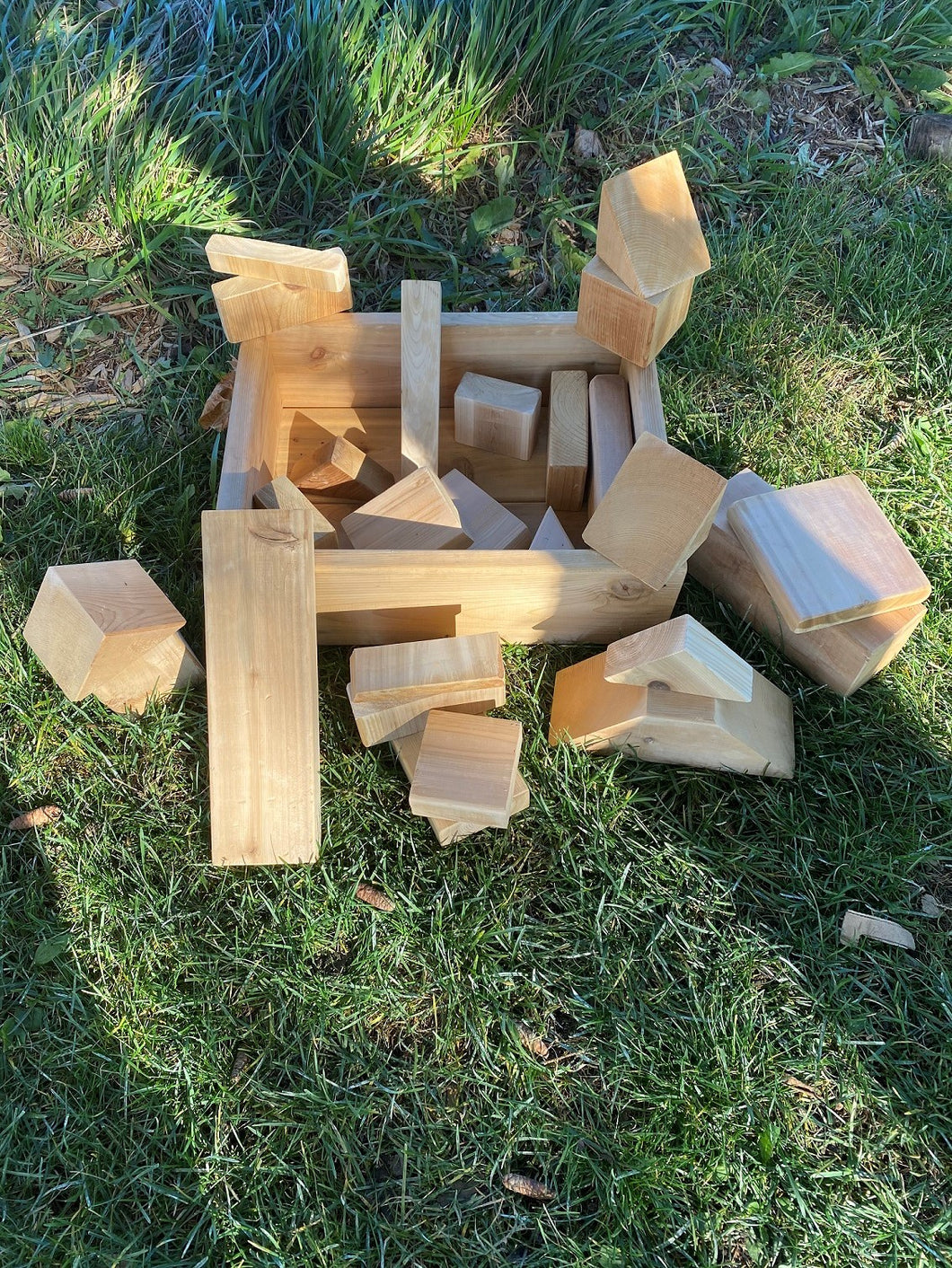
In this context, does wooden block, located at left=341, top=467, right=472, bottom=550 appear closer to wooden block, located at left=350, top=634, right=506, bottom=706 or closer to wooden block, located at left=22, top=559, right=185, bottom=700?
wooden block, located at left=350, top=634, right=506, bottom=706

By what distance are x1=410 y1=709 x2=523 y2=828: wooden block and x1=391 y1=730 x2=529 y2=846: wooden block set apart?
3 cm

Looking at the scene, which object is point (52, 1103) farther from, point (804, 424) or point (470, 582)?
point (804, 424)

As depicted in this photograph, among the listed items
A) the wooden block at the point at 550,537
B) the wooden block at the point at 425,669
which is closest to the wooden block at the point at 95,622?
the wooden block at the point at 425,669

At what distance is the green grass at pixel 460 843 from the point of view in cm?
167

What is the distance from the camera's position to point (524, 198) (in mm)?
3045

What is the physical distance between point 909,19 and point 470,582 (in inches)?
114

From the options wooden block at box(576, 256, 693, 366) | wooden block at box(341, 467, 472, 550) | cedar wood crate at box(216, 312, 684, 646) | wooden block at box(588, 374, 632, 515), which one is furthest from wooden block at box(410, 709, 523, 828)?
wooden block at box(576, 256, 693, 366)

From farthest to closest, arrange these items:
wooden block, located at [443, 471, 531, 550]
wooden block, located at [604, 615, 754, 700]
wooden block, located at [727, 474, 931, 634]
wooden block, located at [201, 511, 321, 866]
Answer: wooden block, located at [443, 471, 531, 550], wooden block, located at [727, 474, 931, 634], wooden block, located at [201, 511, 321, 866], wooden block, located at [604, 615, 754, 700]

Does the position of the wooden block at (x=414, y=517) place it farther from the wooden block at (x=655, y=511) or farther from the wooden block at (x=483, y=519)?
the wooden block at (x=655, y=511)

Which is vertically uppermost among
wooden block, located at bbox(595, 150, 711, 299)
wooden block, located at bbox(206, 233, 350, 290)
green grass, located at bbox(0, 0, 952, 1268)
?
wooden block, located at bbox(595, 150, 711, 299)

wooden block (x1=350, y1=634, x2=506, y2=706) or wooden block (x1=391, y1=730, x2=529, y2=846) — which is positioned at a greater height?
wooden block (x1=350, y1=634, x2=506, y2=706)

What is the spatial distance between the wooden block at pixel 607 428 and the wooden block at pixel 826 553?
299mm

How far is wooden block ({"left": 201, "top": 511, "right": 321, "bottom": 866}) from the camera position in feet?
6.20

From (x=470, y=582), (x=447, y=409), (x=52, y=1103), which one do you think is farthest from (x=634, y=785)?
(x=52, y=1103)
